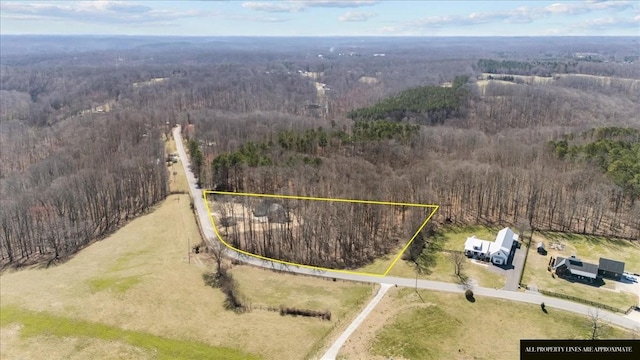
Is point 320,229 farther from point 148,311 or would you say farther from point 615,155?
point 615,155

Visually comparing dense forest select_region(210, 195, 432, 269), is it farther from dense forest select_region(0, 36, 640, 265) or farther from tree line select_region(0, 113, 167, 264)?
tree line select_region(0, 113, 167, 264)

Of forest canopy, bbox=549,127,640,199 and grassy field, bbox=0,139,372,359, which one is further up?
forest canopy, bbox=549,127,640,199

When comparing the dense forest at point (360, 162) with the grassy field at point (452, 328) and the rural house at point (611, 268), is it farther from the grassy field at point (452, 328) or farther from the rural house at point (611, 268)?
the grassy field at point (452, 328)

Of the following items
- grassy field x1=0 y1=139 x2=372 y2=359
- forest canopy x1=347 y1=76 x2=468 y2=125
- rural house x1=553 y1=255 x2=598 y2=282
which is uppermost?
forest canopy x1=347 y1=76 x2=468 y2=125

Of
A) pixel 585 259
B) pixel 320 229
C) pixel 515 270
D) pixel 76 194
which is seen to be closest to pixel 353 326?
pixel 320 229

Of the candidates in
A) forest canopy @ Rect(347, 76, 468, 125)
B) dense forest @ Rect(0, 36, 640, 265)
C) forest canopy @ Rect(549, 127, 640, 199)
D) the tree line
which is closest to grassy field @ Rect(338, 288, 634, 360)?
dense forest @ Rect(0, 36, 640, 265)

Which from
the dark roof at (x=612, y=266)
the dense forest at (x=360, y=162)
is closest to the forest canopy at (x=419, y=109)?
the dense forest at (x=360, y=162)
